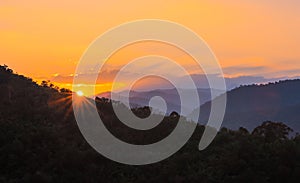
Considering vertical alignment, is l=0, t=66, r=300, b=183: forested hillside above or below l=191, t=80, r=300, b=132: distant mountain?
below

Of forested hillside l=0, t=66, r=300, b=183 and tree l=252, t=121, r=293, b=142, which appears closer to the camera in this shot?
forested hillside l=0, t=66, r=300, b=183

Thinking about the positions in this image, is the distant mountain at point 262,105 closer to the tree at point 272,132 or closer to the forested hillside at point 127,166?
the tree at point 272,132

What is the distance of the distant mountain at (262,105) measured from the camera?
371 feet

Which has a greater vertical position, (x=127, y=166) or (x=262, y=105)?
(x=262, y=105)

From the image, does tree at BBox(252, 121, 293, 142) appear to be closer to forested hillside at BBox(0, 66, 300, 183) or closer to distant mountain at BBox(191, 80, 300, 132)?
forested hillside at BBox(0, 66, 300, 183)

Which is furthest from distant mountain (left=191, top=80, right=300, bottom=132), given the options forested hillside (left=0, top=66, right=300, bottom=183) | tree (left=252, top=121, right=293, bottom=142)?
forested hillside (left=0, top=66, right=300, bottom=183)

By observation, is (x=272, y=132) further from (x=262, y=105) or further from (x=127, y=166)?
(x=262, y=105)

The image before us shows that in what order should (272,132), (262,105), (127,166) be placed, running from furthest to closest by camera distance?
(262,105), (272,132), (127,166)

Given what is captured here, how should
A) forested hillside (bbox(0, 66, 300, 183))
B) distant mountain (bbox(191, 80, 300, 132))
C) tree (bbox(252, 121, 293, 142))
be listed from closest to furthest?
forested hillside (bbox(0, 66, 300, 183))
tree (bbox(252, 121, 293, 142))
distant mountain (bbox(191, 80, 300, 132))

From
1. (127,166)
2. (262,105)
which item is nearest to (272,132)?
(127,166)

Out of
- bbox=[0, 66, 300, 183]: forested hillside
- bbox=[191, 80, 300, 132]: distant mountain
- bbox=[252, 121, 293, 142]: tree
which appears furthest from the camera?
bbox=[191, 80, 300, 132]: distant mountain

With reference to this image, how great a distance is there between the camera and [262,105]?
132125mm

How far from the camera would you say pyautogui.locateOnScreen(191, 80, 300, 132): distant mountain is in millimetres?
112938

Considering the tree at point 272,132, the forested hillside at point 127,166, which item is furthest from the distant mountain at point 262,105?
the forested hillside at point 127,166
